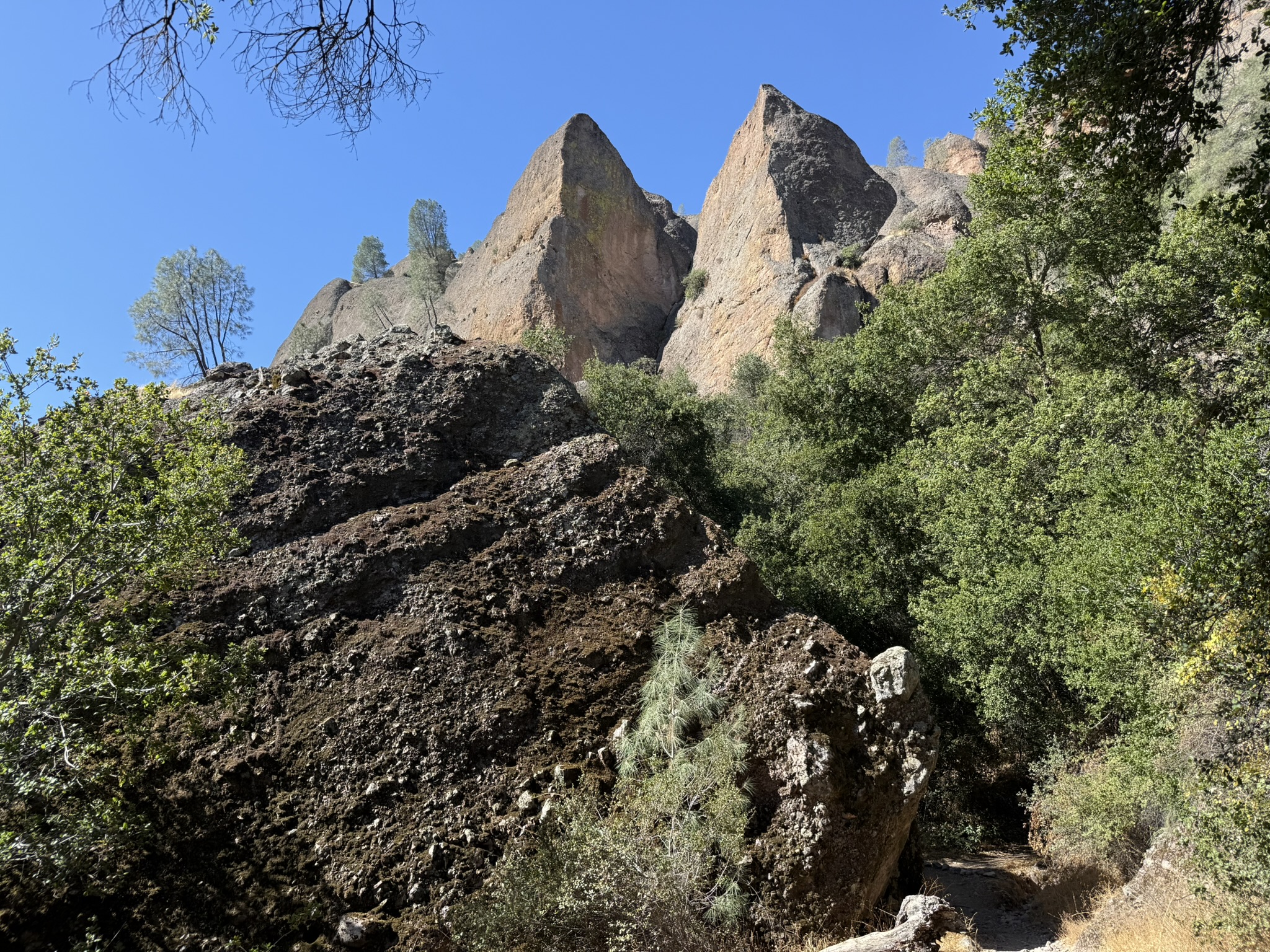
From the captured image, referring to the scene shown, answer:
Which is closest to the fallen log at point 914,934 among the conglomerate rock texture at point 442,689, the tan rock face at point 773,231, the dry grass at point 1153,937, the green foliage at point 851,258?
the conglomerate rock texture at point 442,689

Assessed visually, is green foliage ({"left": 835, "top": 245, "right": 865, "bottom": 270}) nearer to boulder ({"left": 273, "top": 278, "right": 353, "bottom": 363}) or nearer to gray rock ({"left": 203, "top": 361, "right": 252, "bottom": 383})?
gray rock ({"left": 203, "top": 361, "right": 252, "bottom": 383})

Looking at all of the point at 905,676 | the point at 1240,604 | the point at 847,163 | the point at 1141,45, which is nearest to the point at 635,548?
the point at 905,676

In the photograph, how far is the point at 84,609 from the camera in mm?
7539

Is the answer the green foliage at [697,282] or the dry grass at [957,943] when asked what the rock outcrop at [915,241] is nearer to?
the green foliage at [697,282]

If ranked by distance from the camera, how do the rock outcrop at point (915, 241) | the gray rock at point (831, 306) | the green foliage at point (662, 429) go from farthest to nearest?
1. the rock outcrop at point (915, 241)
2. the gray rock at point (831, 306)
3. the green foliage at point (662, 429)

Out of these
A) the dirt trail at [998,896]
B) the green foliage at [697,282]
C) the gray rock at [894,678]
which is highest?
the green foliage at [697,282]

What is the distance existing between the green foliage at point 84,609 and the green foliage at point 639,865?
11.4 ft

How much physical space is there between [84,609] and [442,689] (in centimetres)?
367

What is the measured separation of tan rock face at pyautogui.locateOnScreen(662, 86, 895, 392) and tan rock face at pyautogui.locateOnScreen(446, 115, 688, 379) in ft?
9.96

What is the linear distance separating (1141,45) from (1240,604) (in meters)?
4.91

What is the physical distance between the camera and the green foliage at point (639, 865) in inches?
255

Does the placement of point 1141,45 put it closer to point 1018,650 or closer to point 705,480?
point 1018,650

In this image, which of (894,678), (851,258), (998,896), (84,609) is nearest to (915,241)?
(851,258)

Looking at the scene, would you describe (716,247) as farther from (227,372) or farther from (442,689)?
(442,689)
